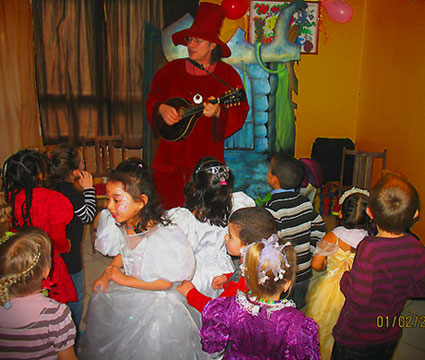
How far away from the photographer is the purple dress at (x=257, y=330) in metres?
1.07

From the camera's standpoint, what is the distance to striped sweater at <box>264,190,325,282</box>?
1.83 meters

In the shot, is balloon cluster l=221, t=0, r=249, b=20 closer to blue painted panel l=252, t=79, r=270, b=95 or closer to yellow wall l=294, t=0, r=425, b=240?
blue painted panel l=252, t=79, r=270, b=95

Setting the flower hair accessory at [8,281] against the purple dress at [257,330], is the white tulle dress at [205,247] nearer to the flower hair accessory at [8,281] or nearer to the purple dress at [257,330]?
the purple dress at [257,330]

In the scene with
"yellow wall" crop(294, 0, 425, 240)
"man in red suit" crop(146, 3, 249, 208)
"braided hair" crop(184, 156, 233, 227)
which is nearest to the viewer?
"braided hair" crop(184, 156, 233, 227)

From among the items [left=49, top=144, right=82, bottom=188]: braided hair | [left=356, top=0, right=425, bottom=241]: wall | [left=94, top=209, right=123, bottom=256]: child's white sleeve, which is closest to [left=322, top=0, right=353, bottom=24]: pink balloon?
[left=356, top=0, right=425, bottom=241]: wall

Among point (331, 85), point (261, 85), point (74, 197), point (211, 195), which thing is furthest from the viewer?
point (331, 85)

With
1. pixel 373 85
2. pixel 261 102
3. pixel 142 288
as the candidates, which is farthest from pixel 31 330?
pixel 373 85

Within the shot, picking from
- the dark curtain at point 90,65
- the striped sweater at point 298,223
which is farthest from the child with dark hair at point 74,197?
the dark curtain at point 90,65

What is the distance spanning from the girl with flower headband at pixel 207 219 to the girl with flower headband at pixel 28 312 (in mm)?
691

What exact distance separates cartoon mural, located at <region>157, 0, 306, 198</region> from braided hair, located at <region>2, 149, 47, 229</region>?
2741mm

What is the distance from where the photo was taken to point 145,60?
158 inches

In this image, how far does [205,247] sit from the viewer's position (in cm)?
180

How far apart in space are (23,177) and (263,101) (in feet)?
9.92

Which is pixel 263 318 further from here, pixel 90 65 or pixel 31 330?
pixel 90 65
